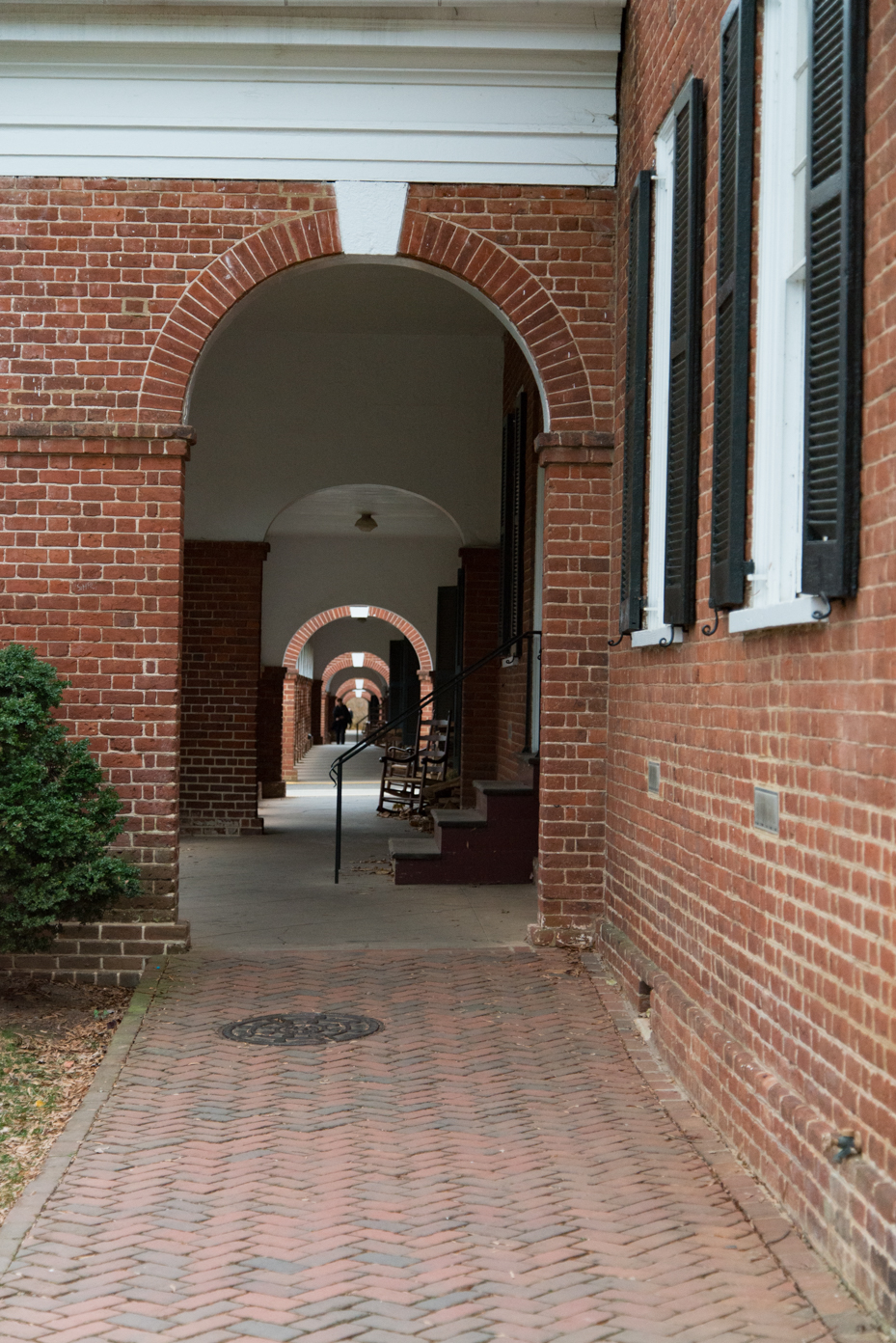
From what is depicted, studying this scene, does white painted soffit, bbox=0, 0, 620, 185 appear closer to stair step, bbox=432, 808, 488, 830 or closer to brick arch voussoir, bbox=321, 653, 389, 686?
stair step, bbox=432, 808, 488, 830

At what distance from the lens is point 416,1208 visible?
4.12 metres

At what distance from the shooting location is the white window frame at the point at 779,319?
4.20 metres

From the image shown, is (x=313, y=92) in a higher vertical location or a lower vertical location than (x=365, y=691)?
higher

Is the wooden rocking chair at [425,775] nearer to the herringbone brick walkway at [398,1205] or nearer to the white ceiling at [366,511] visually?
the white ceiling at [366,511]

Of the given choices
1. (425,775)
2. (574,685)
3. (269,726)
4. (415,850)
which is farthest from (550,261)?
(269,726)

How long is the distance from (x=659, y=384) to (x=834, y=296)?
295 cm

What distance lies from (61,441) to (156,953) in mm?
2807

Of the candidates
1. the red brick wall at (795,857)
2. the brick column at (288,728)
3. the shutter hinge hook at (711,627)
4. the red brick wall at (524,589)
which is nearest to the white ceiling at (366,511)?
the brick column at (288,728)

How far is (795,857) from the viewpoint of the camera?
3986 millimetres

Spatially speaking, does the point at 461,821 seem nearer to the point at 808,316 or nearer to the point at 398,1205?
the point at 398,1205

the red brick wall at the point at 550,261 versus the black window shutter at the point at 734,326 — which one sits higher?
the red brick wall at the point at 550,261

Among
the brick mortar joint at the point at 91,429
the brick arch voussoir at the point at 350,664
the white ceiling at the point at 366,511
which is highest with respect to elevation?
the white ceiling at the point at 366,511

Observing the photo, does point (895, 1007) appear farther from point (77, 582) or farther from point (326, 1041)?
point (77, 582)

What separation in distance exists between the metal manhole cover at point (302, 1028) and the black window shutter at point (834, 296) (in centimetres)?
333
